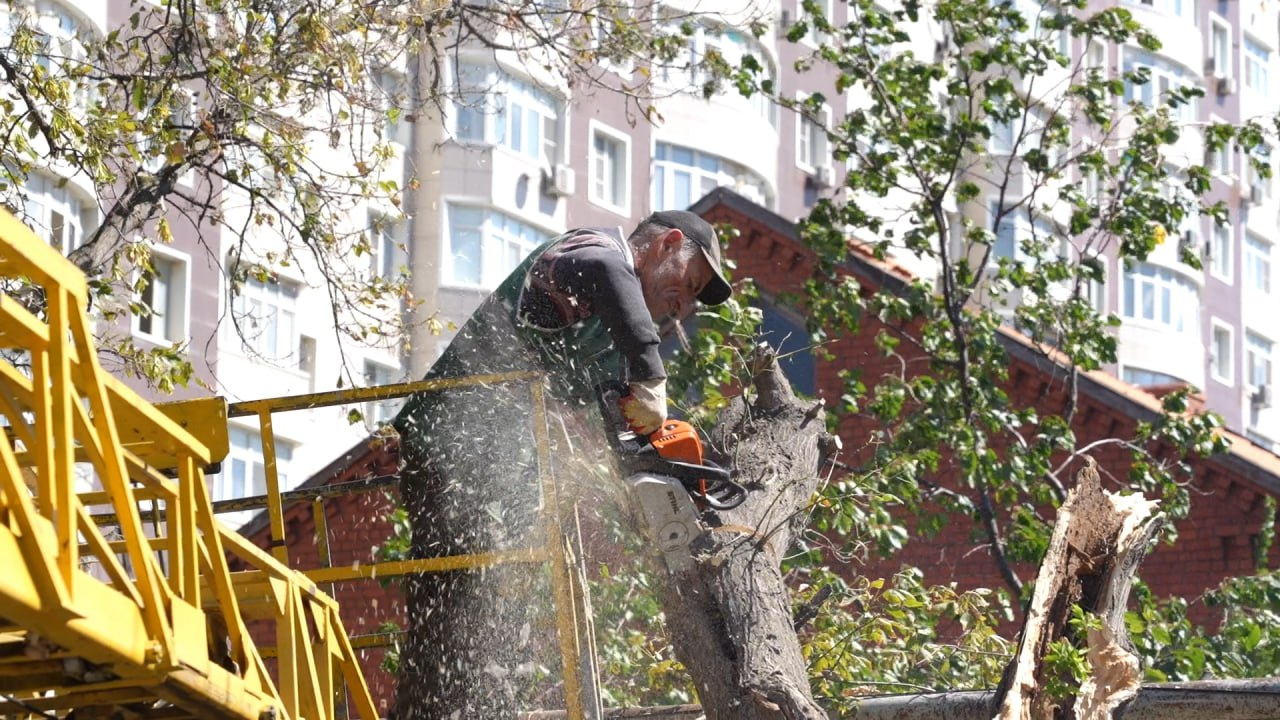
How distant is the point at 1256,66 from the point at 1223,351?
8208 millimetres

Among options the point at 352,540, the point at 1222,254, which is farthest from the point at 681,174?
the point at 1222,254

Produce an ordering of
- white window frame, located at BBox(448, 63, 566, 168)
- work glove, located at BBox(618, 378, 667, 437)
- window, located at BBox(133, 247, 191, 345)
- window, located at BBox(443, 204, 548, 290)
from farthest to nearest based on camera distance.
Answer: white window frame, located at BBox(448, 63, 566, 168) < window, located at BBox(443, 204, 548, 290) < window, located at BBox(133, 247, 191, 345) < work glove, located at BBox(618, 378, 667, 437)

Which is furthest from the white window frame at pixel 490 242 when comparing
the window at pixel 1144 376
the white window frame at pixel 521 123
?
the window at pixel 1144 376

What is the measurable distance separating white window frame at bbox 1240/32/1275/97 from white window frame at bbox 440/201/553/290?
2457cm

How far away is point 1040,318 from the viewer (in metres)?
15.6

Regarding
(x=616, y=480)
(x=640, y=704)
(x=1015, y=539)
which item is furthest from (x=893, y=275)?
(x=616, y=480)

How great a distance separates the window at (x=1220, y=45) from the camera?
47781mm

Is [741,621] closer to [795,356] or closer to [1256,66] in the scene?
[795,356]

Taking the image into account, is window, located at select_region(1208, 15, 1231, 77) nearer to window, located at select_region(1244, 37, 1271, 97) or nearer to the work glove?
window, located at select_region(1244, 37, 1271, 97)

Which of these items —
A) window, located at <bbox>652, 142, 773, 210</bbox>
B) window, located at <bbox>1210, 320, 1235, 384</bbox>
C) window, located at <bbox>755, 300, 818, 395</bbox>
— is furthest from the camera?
window, located at <bbox>1210, 320, 1235, 384</bbox>

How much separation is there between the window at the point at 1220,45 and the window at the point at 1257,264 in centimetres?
438

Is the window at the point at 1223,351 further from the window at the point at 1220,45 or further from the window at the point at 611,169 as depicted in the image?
the window at the point at 611,169

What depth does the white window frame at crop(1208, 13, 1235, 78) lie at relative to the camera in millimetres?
47781

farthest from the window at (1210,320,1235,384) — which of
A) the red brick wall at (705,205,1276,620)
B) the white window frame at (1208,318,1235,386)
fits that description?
the red brick wall at (705,205,1276,620)
